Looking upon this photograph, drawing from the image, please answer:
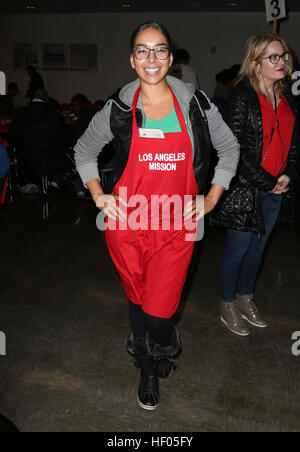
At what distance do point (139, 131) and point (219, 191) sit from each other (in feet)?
1.35

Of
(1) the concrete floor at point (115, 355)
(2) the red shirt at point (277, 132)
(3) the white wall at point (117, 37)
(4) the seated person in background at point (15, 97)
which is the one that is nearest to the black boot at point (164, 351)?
(1) the concrete floor at point (115, 355)

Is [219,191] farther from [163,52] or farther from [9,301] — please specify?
[9,301]

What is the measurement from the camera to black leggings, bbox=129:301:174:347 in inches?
65.6

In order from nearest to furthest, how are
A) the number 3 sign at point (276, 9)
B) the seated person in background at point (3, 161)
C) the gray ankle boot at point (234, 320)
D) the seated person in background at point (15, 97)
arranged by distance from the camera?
the seated person in background at point (3, 161) → the gray ankle boot at point (234, 320) → the number 3 sign at point (276, 9) → the seated person in background at point (15, 97)

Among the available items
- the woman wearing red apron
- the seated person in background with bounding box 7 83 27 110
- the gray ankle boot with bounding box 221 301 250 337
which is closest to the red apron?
the woman wearing red apron

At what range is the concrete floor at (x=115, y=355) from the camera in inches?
69.1

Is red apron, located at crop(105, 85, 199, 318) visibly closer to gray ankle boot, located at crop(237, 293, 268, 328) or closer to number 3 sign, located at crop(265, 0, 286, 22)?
gray ankle boot, located at crop(237, 293, 268, 328)

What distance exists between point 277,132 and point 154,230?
2.95 ft

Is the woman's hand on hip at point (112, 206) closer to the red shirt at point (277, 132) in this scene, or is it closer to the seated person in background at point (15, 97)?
the red shirt at point (277, 132)

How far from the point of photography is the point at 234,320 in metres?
2.38

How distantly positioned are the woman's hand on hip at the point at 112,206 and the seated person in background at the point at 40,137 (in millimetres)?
3050

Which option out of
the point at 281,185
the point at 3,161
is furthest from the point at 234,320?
the point at 3,161

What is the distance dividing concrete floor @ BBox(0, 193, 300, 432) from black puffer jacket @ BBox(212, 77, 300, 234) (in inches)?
26.4
